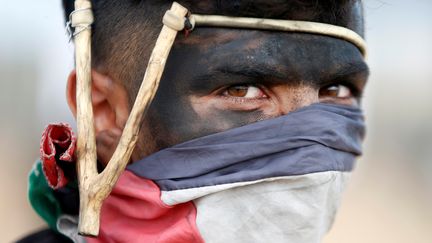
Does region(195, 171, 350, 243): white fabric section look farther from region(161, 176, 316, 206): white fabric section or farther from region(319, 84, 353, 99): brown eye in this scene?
region(319, 84, 353, 99): brown eye

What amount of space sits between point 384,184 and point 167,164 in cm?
888

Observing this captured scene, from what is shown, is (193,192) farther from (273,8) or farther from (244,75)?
(273,8)

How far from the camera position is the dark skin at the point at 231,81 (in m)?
2.74

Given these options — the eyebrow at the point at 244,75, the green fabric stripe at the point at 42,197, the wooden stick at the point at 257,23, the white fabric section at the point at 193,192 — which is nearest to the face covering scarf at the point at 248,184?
the white fabric section at the point at 193,192

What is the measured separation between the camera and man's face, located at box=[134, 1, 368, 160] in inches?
108

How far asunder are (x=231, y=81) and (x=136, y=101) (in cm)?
30

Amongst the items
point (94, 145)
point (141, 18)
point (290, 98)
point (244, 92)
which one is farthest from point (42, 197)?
point (290, 98)

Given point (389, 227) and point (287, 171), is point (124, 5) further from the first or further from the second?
point (389, 227)

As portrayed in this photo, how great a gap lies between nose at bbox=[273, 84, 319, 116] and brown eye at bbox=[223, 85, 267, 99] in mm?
55

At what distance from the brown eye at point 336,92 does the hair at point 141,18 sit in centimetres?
21

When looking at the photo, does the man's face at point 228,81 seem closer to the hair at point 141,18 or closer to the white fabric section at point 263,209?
the hair at point 141,18

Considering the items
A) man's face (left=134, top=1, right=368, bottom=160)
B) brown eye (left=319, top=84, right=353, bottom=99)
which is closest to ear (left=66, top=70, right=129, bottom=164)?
man's face (left=134, top=1, right=368, bottom=160)

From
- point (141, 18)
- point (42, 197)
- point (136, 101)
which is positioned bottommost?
point (42, 197)

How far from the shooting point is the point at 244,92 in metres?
2.81
